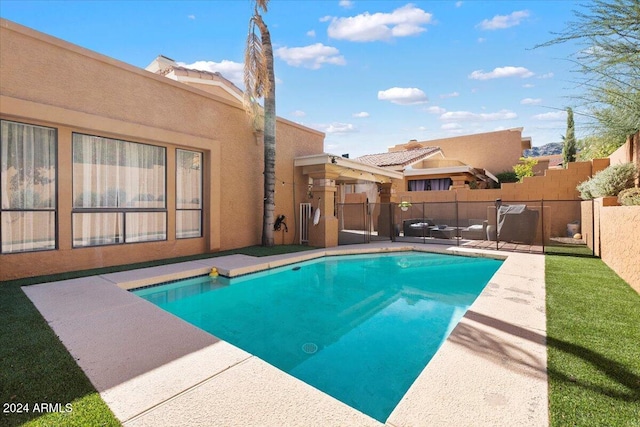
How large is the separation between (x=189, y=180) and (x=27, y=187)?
376cm

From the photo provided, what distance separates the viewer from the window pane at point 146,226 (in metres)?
8.30

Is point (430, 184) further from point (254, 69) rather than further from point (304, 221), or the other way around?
point (254, 69)

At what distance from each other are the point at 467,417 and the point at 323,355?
2.08 meters

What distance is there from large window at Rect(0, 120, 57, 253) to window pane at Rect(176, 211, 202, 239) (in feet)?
9.75

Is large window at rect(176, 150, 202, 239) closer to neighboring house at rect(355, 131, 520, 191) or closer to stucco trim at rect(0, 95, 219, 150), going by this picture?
stucco trim at rect(0, 95, 219, 150)

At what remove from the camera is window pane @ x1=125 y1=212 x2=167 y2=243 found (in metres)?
8.30

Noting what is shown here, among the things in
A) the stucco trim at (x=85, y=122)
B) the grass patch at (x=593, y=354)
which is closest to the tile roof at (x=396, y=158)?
the stucco trim at (x=85, y=122)

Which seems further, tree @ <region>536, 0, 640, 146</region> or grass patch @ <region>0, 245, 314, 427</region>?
tree @ <region>536, 0, 640, 146</region>

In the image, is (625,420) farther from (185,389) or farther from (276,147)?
(276,147)

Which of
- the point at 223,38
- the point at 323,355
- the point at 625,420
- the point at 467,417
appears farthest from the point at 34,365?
the point at 223,38

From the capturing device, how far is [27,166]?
6.59 meters

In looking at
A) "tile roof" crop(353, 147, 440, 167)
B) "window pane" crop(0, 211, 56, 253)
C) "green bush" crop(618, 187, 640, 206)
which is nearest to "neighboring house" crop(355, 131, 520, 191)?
"tile roof" crop(353, 147, 440, 167)

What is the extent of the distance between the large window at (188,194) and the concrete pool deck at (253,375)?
183 inches

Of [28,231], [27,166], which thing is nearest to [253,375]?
[28,231]
